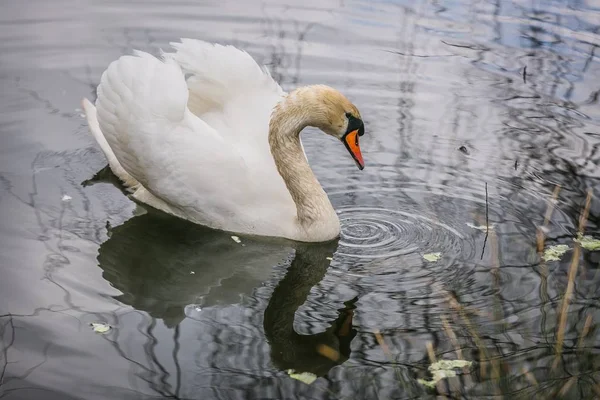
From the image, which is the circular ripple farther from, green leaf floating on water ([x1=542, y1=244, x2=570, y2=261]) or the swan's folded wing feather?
the swan's folded wing feather

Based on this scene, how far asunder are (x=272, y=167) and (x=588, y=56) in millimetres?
4964

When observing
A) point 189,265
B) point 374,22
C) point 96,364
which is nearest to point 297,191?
point 189,265

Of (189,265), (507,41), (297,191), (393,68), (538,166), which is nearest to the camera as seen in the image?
(189,265)

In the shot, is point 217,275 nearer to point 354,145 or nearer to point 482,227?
point 354,145

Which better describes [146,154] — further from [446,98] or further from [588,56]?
[588,56]

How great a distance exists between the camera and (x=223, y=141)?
7.00 m

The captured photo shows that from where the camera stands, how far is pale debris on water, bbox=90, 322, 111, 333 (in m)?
5.69

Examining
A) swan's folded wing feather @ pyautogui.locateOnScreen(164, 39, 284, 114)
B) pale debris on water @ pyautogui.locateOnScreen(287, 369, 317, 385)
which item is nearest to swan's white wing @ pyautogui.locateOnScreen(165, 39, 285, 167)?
swan's folded wing feather @ pyautogui.locateOnScreen(164, 39, 284, 114)

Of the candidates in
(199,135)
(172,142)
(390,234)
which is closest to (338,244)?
(390,234)

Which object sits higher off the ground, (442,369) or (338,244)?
(442,369)

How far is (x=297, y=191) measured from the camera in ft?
23.3

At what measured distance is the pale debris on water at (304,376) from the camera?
5.34m

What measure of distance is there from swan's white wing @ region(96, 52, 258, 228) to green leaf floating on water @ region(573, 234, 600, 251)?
227cm

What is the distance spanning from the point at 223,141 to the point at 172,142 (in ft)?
1.15
